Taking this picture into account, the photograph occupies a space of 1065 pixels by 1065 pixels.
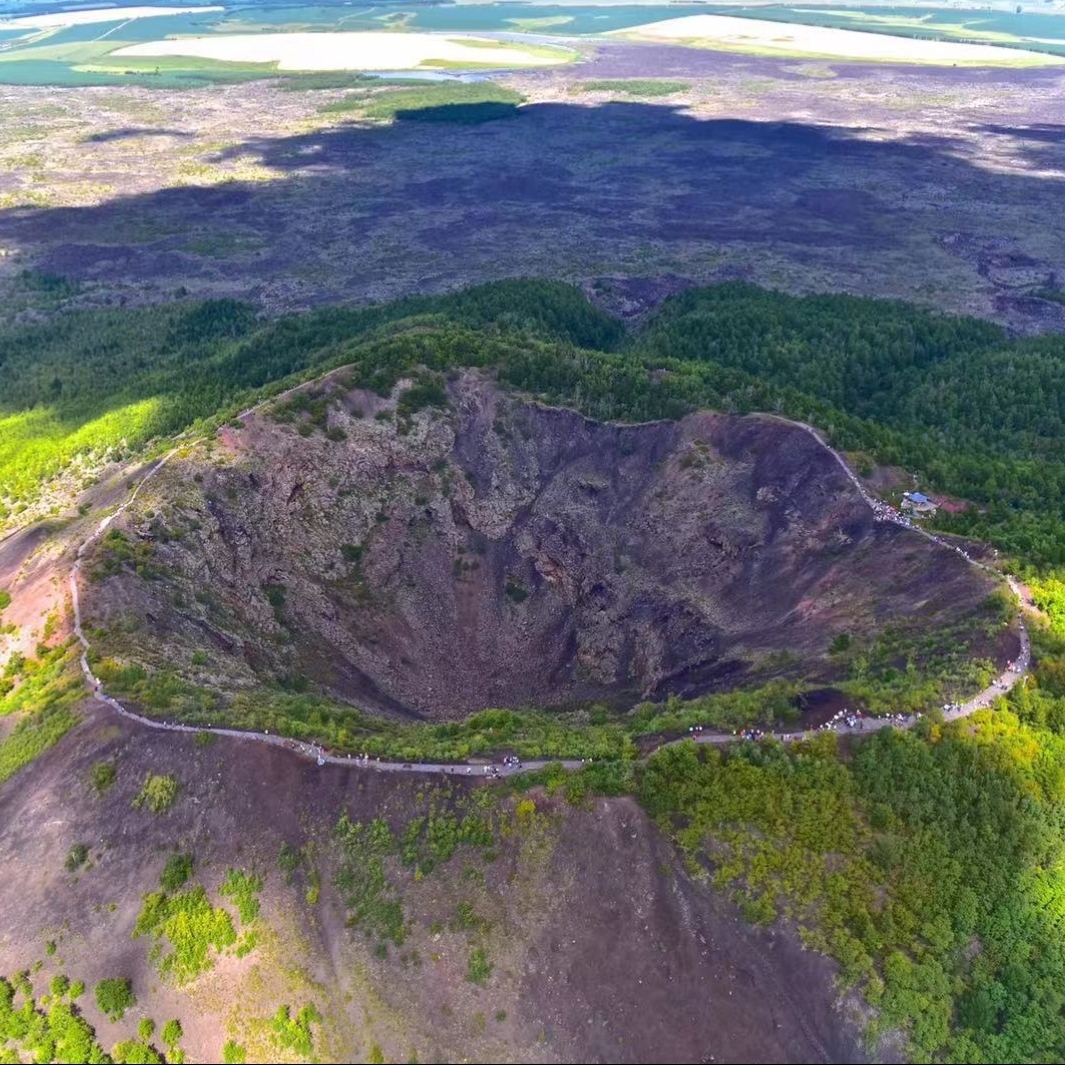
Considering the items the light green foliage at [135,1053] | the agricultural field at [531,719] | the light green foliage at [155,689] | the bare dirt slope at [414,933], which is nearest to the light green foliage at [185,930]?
the agricultural field at [531,719]

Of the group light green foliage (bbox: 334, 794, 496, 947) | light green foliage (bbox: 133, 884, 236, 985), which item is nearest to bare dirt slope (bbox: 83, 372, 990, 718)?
light green foliage (bbox: 133, 884, 236, 985)

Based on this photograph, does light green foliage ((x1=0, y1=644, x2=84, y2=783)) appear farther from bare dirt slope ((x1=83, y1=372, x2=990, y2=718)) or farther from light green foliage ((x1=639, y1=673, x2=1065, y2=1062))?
light green foliage ((x1=639, y1=673, x2=1065, y2=1062))

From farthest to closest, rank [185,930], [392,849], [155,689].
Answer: [155,689] → [392,849] → [185,930]

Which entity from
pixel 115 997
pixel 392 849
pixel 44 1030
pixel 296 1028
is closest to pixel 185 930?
pixel 115 997

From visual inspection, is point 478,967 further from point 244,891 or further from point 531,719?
point 531,719

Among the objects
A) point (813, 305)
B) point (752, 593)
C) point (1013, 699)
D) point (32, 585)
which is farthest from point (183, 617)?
point (813, 305)

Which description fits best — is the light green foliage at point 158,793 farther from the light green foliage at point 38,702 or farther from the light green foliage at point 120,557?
the light green foliage at point 120,557
